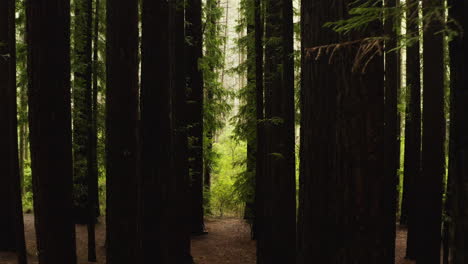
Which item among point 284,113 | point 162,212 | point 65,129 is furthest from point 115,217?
point 284,113

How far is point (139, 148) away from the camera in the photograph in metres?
8.21

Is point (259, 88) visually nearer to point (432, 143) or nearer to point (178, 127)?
point (178, 127)

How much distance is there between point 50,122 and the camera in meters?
6.09

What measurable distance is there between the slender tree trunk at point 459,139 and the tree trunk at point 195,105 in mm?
11959

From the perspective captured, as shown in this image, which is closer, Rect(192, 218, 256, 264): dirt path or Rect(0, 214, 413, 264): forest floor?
Rect(0, 214, 413, 264): forest floor

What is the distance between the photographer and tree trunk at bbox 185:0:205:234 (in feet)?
49.4

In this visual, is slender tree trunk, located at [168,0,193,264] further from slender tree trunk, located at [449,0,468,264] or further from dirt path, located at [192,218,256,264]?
slender tree trunk, located at [449,0,468,264]

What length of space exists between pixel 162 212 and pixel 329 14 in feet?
19.0

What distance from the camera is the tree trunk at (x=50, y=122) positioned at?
602 centimetres

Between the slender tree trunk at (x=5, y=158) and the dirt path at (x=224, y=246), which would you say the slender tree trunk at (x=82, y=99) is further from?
the dirt path at (x=224, y=246)

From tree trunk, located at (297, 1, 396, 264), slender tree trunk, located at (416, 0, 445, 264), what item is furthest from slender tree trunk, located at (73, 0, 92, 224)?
slender tree trunk, located at (416, 0, 445, 264)

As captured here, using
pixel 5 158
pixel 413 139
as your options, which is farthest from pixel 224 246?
pixel 5 158

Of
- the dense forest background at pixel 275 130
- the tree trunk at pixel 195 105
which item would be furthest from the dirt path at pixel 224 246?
the dense forest background at pixel 275 130

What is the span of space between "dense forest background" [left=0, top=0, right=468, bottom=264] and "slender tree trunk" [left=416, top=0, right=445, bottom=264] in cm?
3
